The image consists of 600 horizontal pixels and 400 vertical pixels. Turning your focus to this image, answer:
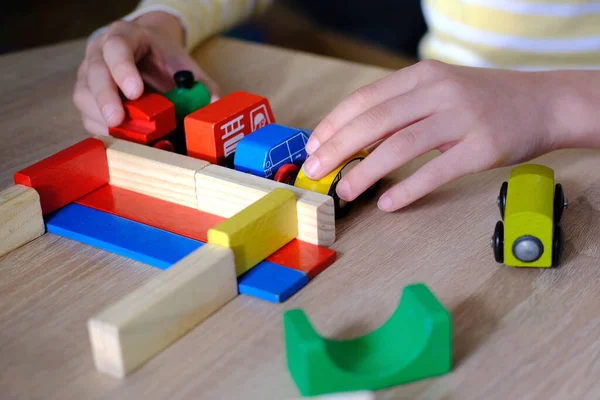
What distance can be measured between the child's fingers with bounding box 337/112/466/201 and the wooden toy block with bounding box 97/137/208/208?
147 millimetres

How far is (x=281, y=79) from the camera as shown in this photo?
1061 millimetres

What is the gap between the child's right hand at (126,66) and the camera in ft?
2.80

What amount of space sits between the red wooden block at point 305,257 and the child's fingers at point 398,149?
72 millimetres

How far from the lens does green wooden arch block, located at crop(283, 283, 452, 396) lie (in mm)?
486

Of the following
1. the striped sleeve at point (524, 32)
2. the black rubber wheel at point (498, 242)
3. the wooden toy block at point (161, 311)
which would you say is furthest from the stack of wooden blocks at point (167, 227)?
the striped sleeve at point (524, 32)

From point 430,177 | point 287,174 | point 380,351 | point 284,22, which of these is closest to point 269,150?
point 287,174

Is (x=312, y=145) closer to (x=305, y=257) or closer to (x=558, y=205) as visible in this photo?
(x=305, y=257)

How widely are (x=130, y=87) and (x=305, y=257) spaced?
1.10 ft

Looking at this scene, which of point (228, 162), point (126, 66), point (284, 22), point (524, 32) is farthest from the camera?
point (284, 22)

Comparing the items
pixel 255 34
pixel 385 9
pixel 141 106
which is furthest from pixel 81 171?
pixel 385 9

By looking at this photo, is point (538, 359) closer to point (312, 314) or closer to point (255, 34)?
point (312, 314)

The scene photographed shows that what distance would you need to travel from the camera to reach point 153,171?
739mm

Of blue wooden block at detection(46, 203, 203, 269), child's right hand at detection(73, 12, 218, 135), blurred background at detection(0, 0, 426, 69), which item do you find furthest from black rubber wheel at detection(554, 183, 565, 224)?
blurred background at detection(0, 0, 426, 69)

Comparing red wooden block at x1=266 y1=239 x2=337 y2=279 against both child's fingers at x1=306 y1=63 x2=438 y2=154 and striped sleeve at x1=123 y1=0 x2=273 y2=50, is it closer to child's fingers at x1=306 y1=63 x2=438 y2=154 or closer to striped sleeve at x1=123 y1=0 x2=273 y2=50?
child's fingers at x1=306 y1=63 x2=438 y2=154
